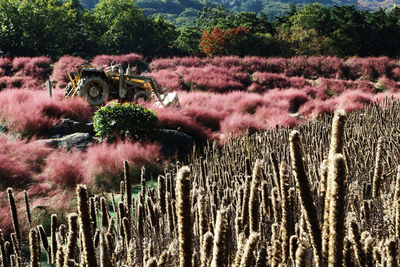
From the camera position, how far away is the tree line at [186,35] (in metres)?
20.0

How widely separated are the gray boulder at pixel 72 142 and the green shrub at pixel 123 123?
266mm

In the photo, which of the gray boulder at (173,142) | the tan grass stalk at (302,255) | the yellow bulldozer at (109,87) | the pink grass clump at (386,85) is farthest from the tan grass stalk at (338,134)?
the pink grass clump at (386,85)

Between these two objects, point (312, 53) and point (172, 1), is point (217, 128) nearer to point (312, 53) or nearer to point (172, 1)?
point (312, 53)

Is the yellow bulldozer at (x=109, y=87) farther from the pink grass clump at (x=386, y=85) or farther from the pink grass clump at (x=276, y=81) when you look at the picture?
the pink grass clump at (x=386, y=85)

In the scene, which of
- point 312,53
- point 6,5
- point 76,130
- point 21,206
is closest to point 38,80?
point 6,5

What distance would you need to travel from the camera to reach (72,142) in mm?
6227

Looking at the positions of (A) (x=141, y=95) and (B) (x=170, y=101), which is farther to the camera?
(A) (x=141, y=95)

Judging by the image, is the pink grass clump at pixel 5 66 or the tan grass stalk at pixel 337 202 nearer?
the tan grass stalk at pixel 337 202

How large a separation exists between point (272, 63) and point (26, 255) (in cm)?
1726

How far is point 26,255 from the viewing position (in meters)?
2.92

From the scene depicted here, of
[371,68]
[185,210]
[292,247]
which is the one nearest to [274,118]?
[292,247]

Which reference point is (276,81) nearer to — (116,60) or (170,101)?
(170,101)

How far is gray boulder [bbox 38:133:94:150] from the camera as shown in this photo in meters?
6.10

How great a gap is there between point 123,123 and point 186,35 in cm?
1945
